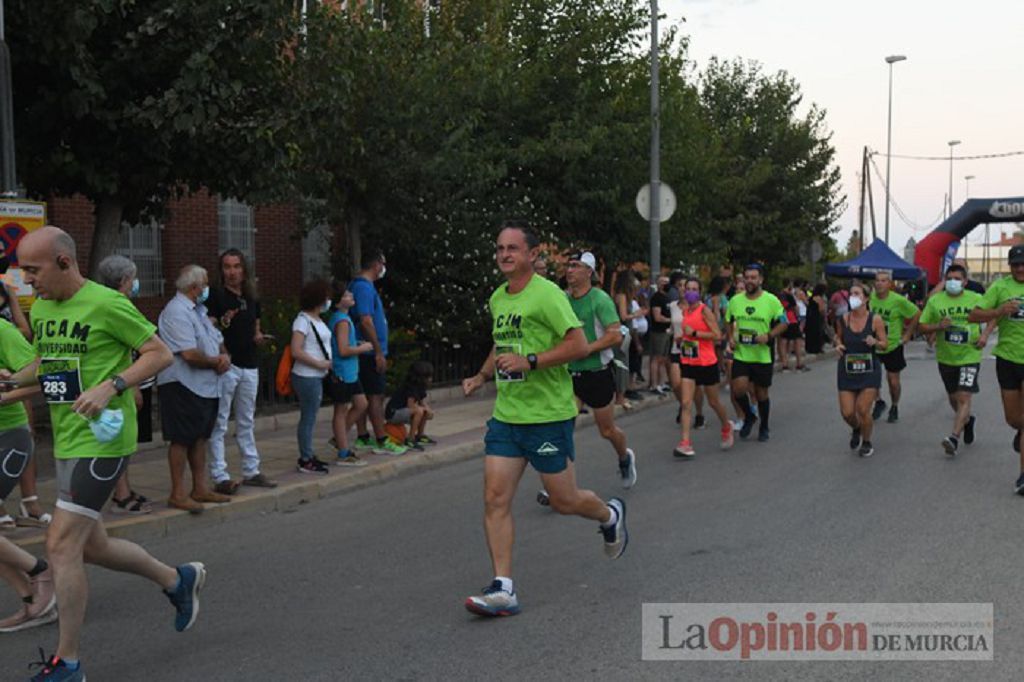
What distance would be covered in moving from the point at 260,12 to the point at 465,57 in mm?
5150

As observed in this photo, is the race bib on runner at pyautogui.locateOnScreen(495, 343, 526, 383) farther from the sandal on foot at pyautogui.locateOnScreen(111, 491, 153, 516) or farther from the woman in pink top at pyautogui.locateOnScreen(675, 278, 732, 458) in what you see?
the woman in pink top at pyautogui.locateOnScreen(675, 278, 732, 458)

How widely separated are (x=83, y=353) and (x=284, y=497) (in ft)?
13.2

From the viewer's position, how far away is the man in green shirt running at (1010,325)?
864 centimetres

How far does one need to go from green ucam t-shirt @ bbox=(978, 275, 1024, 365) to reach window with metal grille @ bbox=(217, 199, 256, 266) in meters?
10.8

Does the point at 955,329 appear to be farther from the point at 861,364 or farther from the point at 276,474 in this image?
the point at 276,474

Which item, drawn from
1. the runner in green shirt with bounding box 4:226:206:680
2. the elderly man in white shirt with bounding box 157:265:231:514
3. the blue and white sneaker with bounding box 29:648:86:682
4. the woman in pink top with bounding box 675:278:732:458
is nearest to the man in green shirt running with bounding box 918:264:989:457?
the woman in pink top with bounding box 675:278:732:458

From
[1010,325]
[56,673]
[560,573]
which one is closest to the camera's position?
[56,673]

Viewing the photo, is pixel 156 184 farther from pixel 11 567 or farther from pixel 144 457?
pixel 11 567

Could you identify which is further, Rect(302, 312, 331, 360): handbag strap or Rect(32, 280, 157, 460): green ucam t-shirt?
Rect(302, 312, 331, 360): handbag strap

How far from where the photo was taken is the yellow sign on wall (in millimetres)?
7629

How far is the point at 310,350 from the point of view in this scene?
890 centimetres

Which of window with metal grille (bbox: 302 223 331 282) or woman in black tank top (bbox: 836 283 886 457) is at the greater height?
window with metal grille (bbox: 302 223 331 282)

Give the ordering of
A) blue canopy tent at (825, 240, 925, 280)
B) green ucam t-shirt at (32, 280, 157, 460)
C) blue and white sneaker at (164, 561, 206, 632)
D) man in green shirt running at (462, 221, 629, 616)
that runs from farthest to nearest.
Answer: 1. blue canopy tent at (825, 240, 925, 280)
2. man in green shirt running at (462, 221, 629, 616)
3. blue and white sneaker at (164, 561, 206, 632)
4. green ucam t-shirt at (32, 280, 157, 460)

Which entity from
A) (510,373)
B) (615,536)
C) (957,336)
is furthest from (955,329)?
(510,373)
